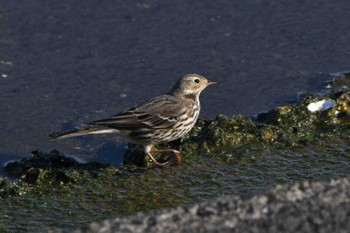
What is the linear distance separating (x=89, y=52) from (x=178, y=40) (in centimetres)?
115

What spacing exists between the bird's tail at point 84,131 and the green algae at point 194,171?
0.28 metres

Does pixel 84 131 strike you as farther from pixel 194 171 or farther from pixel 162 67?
pixel 162 67

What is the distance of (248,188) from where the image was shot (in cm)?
785

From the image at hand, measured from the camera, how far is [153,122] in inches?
360

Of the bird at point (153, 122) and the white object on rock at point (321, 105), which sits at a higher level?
the white object on rock at point (321, 105)

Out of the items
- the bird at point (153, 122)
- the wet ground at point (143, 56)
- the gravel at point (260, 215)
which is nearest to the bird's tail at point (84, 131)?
the bird at point (153, 122)

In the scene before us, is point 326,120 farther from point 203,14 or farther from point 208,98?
point 203,14

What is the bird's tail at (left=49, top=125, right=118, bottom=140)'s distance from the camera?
8.49 meters

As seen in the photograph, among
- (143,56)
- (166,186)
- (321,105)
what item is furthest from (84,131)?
(321,105)

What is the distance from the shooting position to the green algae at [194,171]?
7.54m

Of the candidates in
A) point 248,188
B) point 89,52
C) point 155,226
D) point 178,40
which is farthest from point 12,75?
point 155,226

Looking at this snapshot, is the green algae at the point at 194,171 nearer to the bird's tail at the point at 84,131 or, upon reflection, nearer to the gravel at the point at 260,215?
the bird's tail at the point at 84,131

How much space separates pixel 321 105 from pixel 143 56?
251 cm

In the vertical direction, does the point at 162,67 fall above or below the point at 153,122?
above
